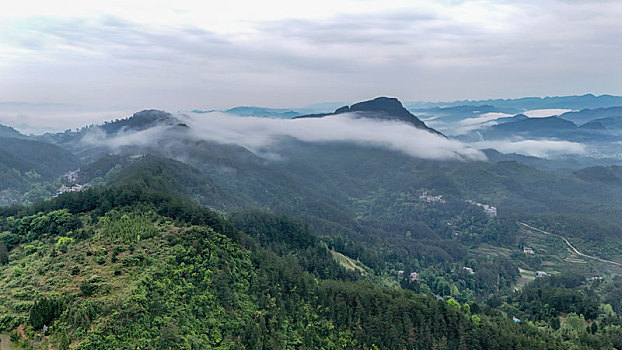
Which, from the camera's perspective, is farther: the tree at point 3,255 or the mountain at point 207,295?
the tree at point 3,255

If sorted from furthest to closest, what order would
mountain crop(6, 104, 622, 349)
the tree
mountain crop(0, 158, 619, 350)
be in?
the tree, mountain crop(6, 104, 622, 349), mountain crop(0, 158, 619, 350)

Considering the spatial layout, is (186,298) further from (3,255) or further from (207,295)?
(3,255)

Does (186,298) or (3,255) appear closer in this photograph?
(186,298)

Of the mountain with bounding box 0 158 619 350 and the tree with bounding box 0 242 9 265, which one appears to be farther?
the tree with bounding box 0 242 9 265

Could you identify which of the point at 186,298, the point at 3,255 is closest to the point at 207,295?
the point at 186,298

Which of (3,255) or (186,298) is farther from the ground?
(3,255)

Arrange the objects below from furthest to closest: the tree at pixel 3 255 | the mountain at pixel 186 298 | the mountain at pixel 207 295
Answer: the tree at pixel 3 255
the mountain at pixel 207 295
the mountain at pixel 186 298

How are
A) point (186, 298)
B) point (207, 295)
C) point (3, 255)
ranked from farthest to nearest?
point (3, 255), point (207, 295), point (186, 298)

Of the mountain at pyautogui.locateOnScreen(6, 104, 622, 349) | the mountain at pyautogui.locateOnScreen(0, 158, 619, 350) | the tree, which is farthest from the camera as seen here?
the tree

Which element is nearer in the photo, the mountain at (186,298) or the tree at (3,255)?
the mountain at (186,298)

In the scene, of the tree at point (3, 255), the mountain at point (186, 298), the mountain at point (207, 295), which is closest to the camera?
the mountain at point (186, 298)

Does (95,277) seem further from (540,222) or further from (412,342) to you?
(540,222)

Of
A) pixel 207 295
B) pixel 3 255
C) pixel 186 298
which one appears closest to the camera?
pixel 186 298

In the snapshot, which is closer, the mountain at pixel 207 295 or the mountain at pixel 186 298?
the mountain at pixel 186 298
